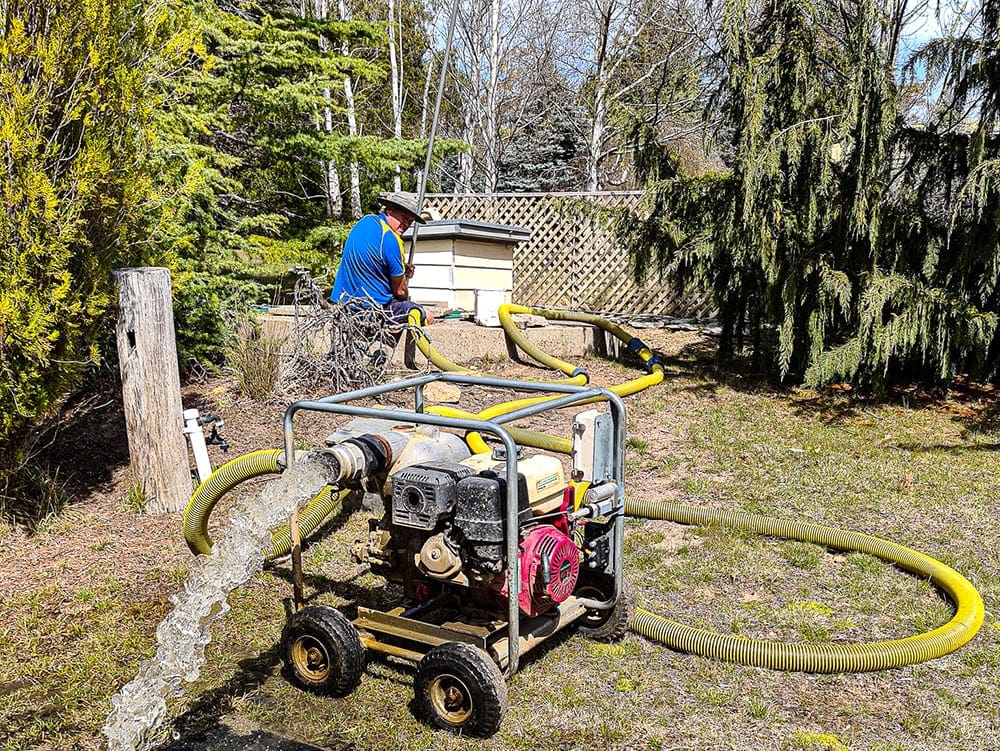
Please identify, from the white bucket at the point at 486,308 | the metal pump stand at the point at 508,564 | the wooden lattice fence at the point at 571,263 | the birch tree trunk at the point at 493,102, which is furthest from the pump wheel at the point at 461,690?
the birch tree trunk at the point at 493,102

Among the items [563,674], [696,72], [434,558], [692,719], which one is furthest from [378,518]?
[696,72]

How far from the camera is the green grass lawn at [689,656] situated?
9.95 feet

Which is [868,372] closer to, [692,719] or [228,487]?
[692,719]

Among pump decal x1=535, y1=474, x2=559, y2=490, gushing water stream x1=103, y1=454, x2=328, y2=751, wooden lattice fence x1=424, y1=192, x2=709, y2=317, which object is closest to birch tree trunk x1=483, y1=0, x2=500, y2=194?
wooden lattice fence x1=424, y1=192, x2=709, y2=317

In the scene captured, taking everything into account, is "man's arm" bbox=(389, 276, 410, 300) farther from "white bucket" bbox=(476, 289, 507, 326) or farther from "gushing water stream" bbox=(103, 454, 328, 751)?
"gushing water stream" bbox=(103, 454, 328, 751)

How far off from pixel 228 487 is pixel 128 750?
1143mm

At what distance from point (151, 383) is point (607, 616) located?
2955mm

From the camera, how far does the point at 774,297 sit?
7293 millimetres

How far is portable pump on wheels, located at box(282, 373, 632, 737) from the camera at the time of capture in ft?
9.70

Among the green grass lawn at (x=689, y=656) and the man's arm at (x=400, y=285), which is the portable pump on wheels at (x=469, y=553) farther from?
the man's arm at (x=400, y=285)

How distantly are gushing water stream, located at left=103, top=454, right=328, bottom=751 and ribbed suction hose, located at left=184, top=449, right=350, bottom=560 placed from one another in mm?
401

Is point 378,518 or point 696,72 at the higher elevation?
point 696,72

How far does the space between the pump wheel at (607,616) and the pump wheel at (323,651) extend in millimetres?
1019

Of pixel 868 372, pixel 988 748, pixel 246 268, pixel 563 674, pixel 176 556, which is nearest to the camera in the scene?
pixel 988 748
